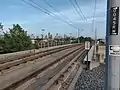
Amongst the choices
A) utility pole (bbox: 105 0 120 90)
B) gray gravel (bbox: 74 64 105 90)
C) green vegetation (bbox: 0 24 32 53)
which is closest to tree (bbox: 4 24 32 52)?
green vegetation (bbox: 0 24 32 53)

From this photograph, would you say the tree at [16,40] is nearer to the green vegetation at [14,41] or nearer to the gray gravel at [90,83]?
the green vegetation at [14,41]

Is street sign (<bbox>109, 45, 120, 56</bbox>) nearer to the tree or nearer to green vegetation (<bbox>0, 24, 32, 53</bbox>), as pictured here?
green vegetation (<bbox>0, 24, 32, 53</bbox>)

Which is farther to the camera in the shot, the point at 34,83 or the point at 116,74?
the point at 34,83

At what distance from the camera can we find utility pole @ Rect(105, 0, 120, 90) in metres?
2.57

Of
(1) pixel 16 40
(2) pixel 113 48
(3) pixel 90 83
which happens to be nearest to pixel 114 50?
(2) pixel 113 48

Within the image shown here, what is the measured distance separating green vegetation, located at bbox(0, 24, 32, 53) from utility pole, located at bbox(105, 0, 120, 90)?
32.4 meters

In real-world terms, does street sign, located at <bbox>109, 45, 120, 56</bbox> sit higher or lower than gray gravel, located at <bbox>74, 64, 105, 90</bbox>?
higher

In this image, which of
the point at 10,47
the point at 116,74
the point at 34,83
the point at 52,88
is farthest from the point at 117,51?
the point at 10,47

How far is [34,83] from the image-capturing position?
458 inches

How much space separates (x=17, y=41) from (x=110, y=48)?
121ft

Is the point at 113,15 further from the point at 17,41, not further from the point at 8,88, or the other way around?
the point at 17,41

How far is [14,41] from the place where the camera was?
124 feet

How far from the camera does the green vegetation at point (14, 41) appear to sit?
1372 inches

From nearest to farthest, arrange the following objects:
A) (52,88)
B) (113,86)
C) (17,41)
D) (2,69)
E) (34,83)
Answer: (113,86) → (52,88) → (34,83) → (2,69) → (17,41)
